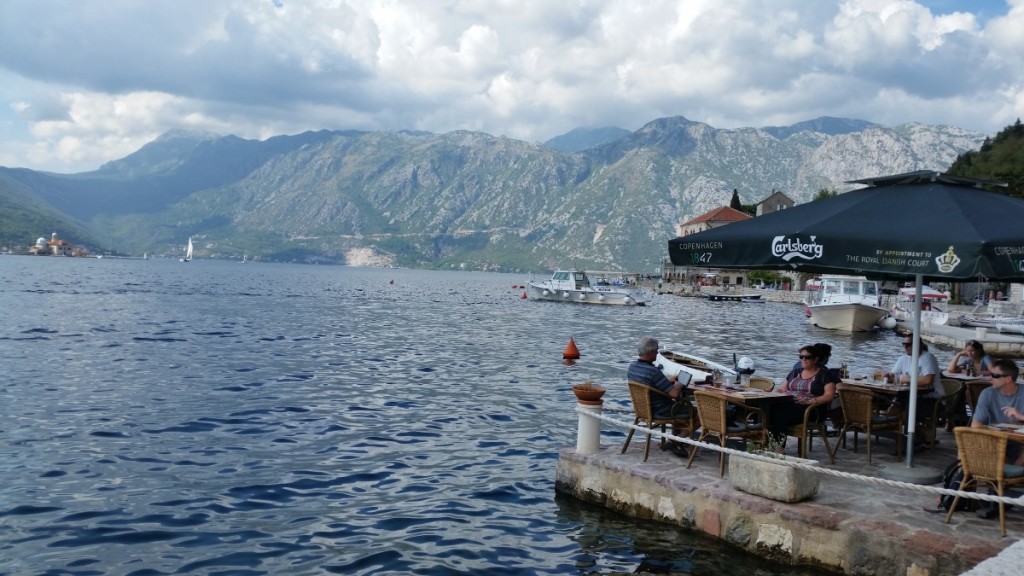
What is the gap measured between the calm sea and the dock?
262mm

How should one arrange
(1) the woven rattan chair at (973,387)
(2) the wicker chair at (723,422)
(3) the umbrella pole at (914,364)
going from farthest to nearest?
(1) the woven rattan chair at (973,387) < (2) the wicker chair at (723,422) < (3) the umbrella pole at (914,364)

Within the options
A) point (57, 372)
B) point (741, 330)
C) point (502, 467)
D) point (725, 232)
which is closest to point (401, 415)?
point (502, 467)

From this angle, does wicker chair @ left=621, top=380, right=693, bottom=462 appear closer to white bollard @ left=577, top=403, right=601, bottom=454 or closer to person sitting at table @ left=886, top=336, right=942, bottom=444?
white bollard @ left=577, top=403, right=601, bottom=454

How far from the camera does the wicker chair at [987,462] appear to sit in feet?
21.5

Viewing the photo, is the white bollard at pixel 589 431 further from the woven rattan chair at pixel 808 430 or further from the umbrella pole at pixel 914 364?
the umbrella pole at pixel 914 364

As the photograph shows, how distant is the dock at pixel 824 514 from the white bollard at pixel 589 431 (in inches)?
1.6

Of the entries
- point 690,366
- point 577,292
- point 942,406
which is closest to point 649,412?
point 942,406

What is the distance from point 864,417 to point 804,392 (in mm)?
785

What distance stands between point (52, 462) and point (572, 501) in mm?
Answer: 7869

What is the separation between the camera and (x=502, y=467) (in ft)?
38.0

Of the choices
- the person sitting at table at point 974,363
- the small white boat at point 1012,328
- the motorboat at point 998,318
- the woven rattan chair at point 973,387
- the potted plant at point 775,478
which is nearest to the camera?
the potted plant at point 775,478

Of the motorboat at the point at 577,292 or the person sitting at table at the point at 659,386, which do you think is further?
the motorboat at the point at 577,292

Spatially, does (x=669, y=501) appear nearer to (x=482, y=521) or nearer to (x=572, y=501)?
(x=572, y=501)

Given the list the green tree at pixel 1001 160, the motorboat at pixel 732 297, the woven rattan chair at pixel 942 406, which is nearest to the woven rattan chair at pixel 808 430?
the woven rattan chair at pixel 942 406
